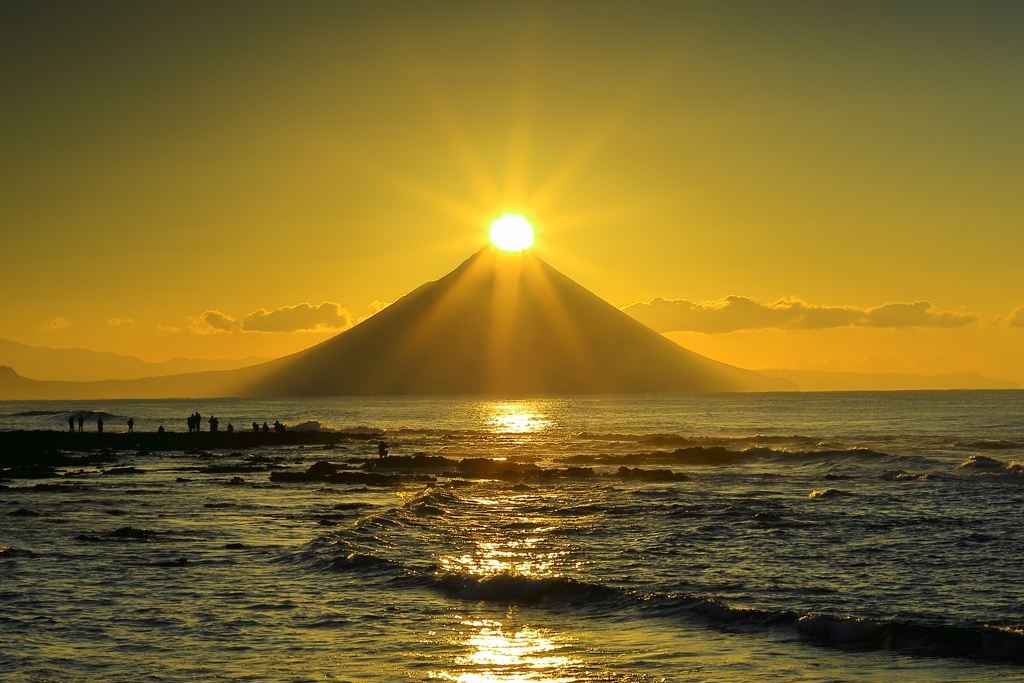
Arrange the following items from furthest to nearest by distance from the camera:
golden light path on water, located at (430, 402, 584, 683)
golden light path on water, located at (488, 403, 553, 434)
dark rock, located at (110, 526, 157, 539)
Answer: golden light path on water, located at (488, 403, 553, 434) < dark rock, located at (110, 526, 157, 539) < golden light path on water, located at (430, 402, 584, 683)

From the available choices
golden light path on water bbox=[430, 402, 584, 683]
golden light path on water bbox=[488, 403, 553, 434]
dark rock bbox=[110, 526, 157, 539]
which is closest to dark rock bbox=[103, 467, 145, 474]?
dark rock bbox=[110, 526, 157, 539]

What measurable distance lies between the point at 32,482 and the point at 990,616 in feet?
116

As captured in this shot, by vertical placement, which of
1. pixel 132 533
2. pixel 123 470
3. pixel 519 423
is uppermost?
pixel 132 533

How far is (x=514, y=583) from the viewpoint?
16.0 m

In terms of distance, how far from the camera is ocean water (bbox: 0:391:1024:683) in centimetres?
1156

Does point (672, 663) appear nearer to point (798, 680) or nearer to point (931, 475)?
point (798, 680)

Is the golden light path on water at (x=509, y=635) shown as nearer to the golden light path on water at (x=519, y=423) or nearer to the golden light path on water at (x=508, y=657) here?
the golden light path on water at (x=508, y=657)

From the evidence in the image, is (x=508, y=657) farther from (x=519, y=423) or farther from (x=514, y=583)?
(x=519, y=423)

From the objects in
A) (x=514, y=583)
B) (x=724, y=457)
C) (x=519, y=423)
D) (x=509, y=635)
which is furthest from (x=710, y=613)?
(x=519, y=423)

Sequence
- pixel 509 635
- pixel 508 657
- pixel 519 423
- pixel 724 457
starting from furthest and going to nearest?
pixel 519 423
pixel 724 457
pixel 509 635
pixel 508 657

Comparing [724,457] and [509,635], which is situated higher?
[509,635]

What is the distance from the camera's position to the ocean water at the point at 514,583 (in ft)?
37.9

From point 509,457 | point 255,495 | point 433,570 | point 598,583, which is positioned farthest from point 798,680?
point 509,457

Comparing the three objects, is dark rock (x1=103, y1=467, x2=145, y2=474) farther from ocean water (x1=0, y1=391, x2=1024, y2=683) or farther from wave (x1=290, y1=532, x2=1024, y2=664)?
wave (x1=290, y1=532, x2=1024, y2=664)
